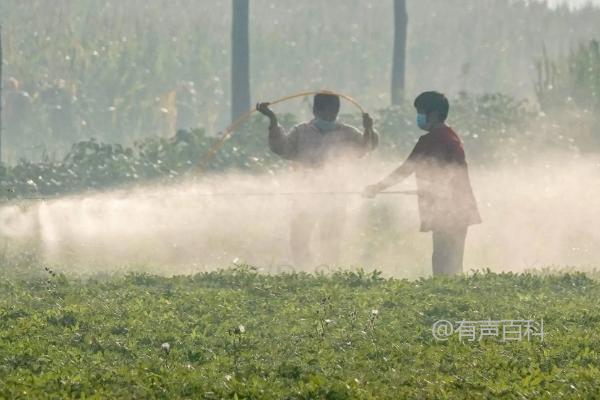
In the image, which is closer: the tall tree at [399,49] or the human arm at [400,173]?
the human arm at [400,173]

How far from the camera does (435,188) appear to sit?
56.9 ft

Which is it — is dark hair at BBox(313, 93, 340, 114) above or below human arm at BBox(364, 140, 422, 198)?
above

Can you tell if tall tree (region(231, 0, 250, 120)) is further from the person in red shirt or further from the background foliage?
→ the person in red shirt

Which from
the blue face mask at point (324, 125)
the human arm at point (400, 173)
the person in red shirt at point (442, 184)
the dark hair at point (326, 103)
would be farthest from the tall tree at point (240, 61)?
the person in red shirt at point (442, 184)

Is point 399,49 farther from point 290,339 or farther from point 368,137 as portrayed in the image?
point 290,339

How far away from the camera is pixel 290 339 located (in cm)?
1223

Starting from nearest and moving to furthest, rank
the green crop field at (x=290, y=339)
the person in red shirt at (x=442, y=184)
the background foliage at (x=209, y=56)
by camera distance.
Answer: the green crop field at (x=290, y=339) < the person in red shirt at (x=442, y=184) < the background foliage at (x=209, y=56)

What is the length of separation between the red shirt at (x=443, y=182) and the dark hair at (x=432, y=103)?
0.72ft

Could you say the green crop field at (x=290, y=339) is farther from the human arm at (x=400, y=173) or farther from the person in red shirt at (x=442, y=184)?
the human arm at (x=400, y=173)

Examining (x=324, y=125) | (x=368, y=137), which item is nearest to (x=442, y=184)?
(x=368, y=137)

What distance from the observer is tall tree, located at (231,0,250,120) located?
30672mm

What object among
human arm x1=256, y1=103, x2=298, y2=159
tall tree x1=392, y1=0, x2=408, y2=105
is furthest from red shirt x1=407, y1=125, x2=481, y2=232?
tall tree x1=392, y1=0, x2=408, y2=105

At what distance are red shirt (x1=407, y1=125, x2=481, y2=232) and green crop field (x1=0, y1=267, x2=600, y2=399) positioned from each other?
49.7 inches

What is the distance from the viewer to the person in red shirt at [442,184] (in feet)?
56.8
